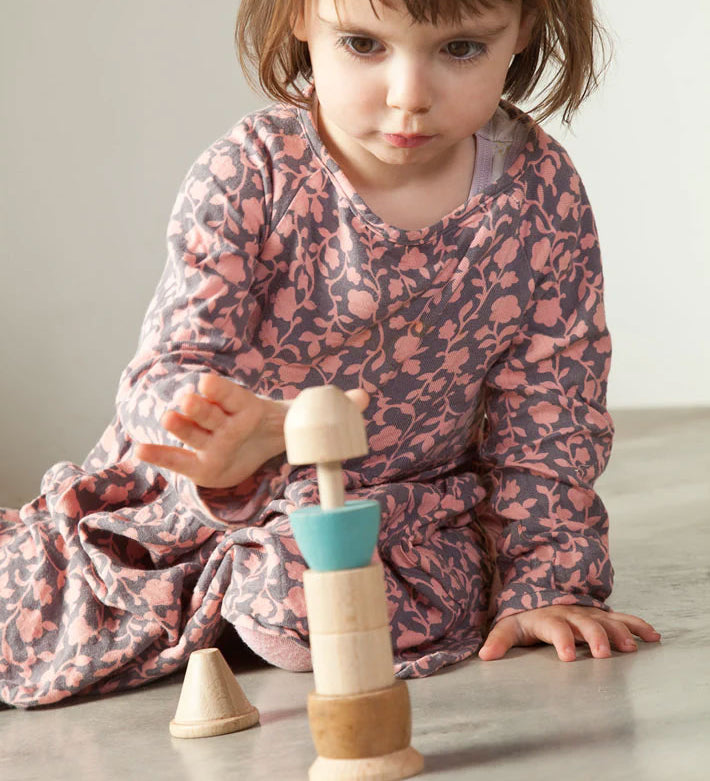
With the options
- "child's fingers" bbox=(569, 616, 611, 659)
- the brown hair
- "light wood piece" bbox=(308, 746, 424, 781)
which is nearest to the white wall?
the brown hair

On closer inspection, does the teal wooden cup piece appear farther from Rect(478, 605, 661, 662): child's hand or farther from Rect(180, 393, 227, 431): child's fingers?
Rect(478, 605, 661, 662): child's hand

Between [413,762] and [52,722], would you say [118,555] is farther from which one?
[413,762]

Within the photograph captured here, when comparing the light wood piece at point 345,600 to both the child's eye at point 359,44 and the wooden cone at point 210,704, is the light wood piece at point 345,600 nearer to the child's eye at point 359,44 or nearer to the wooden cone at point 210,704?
the wooden cone at point 210,704

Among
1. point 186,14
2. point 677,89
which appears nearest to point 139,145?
point 186,14

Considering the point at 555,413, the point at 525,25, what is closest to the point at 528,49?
the point at 525,25

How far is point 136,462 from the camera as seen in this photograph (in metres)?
1.17

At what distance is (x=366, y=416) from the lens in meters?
1.15

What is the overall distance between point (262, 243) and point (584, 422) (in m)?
0.34

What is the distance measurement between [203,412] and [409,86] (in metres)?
0.32

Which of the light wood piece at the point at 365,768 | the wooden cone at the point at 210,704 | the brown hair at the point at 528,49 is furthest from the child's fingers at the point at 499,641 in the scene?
the brown hair at the point at 528,49

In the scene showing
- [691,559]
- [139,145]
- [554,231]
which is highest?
[139,145]

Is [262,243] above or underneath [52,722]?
above

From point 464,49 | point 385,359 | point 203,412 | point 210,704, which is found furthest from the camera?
point 385,359

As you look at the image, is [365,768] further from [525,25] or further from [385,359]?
[525,25]
